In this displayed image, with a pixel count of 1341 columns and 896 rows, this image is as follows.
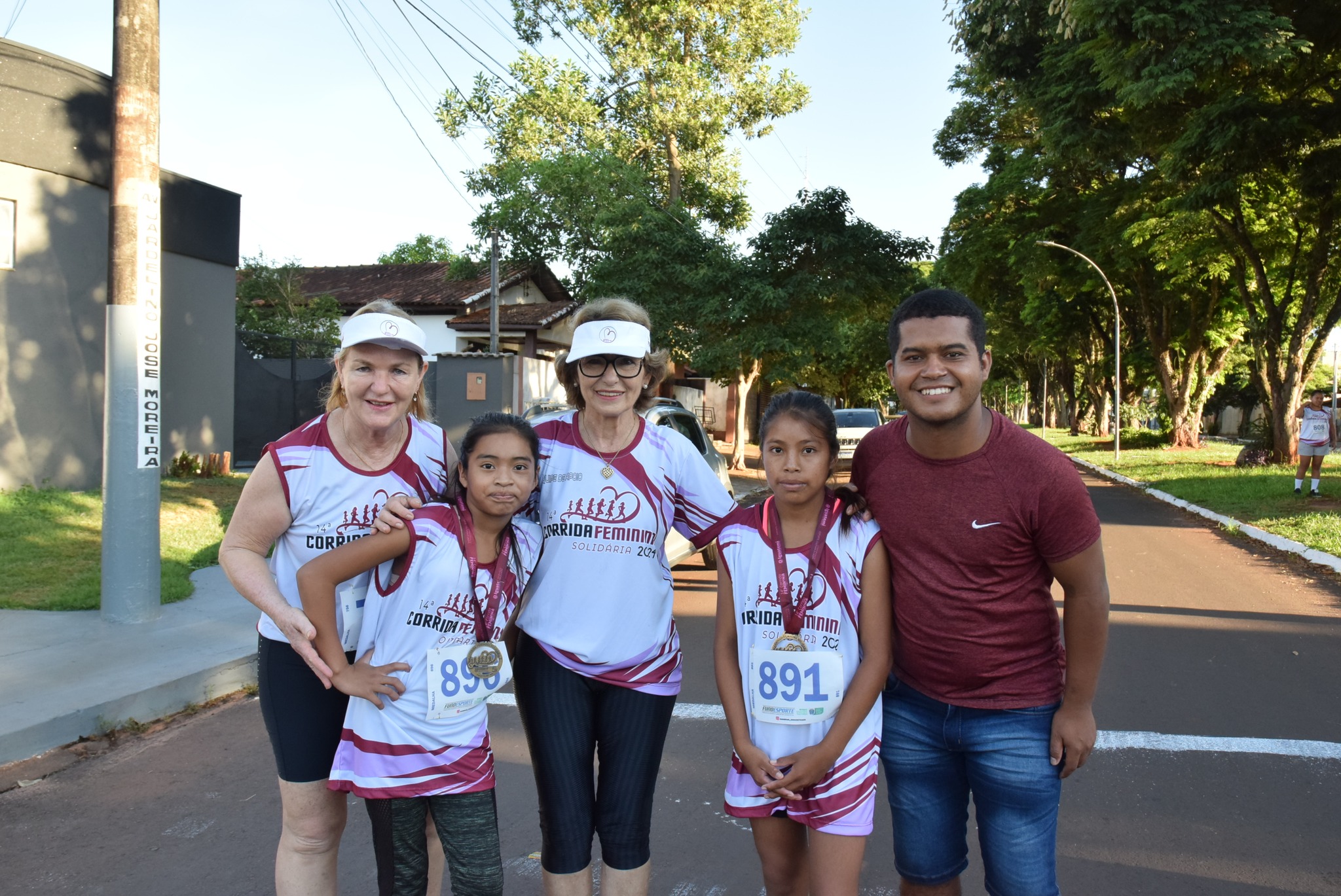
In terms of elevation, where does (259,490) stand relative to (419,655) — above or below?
above

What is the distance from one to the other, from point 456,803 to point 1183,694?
16.3 ft

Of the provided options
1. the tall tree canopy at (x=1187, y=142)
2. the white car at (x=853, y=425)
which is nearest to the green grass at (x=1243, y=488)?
the tall tree canopy at (x=1187, y=142)

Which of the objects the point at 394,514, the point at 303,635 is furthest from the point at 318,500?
the point at 303,635

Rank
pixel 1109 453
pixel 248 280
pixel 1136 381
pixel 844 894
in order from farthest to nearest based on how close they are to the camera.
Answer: pixel 1136 381
pixel 1109 453
pixel 248 280
pixel 844 894

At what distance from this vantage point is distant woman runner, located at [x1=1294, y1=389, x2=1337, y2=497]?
14.8 metres

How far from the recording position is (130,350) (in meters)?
6.97

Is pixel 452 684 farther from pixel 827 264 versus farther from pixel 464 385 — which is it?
pixel 827 264

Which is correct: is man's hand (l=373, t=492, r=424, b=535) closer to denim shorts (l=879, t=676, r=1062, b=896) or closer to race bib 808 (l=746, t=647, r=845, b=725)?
race bib 808 (l=746, t=647, r=845, b=725)

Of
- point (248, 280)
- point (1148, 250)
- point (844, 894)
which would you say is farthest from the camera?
point (248, 280)

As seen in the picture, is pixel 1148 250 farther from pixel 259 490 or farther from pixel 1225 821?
pixel 259 490

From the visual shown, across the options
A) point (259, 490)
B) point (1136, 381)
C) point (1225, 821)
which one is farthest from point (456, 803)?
point (1136, 381)

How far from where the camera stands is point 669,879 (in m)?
3.56

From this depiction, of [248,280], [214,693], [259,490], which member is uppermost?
[248,280]

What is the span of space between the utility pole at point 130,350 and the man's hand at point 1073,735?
648 cm
